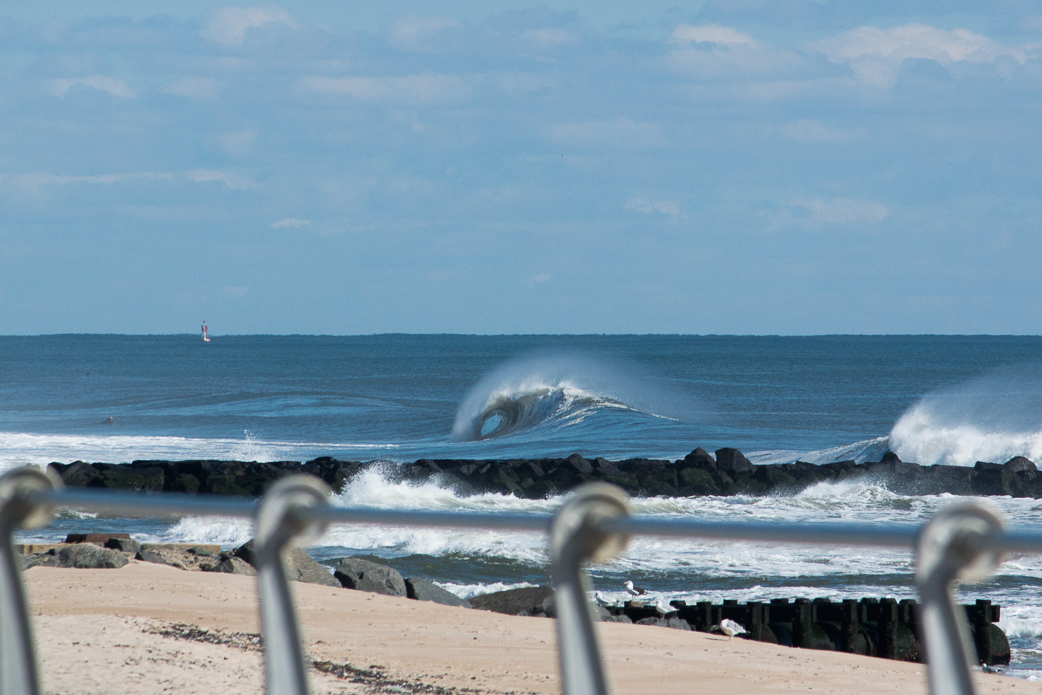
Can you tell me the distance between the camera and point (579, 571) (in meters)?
1.32

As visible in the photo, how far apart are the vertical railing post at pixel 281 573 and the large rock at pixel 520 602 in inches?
311

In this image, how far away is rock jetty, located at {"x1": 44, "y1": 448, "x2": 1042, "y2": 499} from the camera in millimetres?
21328

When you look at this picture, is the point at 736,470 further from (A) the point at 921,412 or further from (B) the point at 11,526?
(B) the point at 11,526

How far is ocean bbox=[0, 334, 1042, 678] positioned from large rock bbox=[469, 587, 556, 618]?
3.88 ft

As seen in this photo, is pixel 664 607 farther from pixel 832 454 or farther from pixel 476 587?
pixel 832 454

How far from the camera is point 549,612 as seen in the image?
30.7 feet

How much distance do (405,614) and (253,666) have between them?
253 cm

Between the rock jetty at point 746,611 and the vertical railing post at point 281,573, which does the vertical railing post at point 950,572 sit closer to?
the vertical railing post at point 281,573

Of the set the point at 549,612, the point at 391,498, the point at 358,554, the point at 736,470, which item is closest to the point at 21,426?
the point at 391,498

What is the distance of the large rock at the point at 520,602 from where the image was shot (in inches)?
375

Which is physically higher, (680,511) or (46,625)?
(680,511)

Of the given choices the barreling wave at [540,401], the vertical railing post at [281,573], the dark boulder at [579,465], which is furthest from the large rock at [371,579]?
the barreling wave at [540,401]

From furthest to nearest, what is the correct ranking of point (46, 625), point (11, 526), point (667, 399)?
point (667, 399), point (46, 625), point (11, 526)

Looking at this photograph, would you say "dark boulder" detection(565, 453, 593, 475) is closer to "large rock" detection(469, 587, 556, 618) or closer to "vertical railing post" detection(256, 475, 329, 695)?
"large rock" detection(469, 587, 556, 618)
